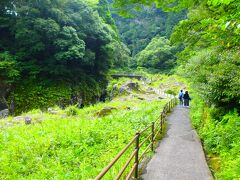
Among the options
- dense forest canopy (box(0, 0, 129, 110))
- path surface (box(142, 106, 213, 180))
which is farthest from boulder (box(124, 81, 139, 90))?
path surface (box(142, 106, 213, 180))

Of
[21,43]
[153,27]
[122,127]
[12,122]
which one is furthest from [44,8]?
[153,27]

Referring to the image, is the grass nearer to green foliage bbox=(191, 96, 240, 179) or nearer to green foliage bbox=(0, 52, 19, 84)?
green foliage bbox=(191, 96, 240, 179)

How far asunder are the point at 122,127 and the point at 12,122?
7.53 metres

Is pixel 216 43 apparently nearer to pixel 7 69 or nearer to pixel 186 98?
pixel 186 98

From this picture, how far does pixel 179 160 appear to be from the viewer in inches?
247

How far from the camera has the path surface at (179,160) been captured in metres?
5.22

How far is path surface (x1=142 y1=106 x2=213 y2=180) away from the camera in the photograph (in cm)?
522

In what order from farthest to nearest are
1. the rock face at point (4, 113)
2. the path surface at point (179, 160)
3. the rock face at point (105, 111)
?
the rock face at point (4, 113) < the rock face at point (105, 111) < the path surface at point (179, 160)

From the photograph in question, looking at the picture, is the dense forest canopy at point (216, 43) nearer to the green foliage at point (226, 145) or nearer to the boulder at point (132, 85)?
the green foliage at point (226, 145)

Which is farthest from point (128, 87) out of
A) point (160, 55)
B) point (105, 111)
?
point (160, 55)

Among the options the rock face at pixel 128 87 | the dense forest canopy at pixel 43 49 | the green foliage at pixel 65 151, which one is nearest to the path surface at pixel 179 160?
the green foliage at pixel 65 151

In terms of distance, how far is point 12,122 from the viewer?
13109 mm

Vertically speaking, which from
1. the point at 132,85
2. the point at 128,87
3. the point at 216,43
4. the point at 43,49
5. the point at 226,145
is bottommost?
the point at 226,145

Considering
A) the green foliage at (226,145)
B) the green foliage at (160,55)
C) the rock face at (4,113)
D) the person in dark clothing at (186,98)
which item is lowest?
the rock face at (4,113)
